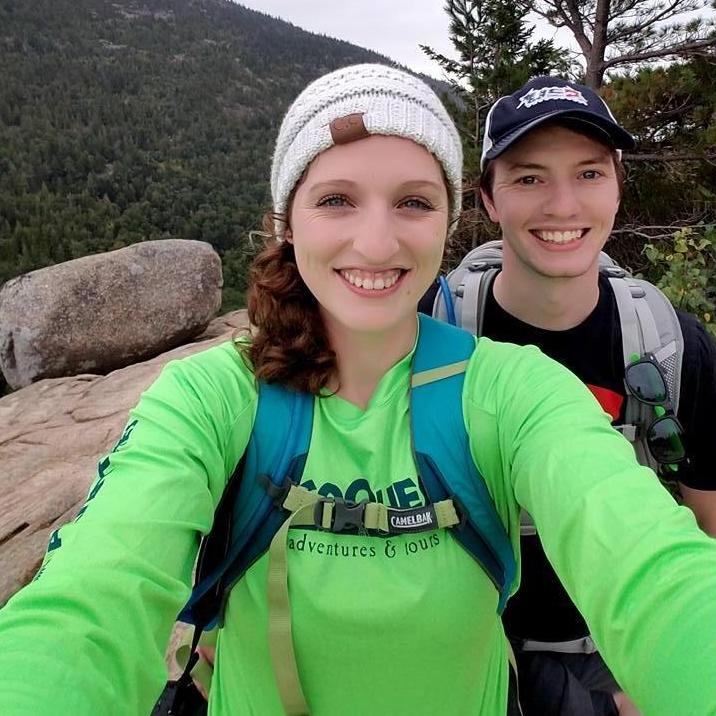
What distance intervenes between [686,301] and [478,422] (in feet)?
8.63

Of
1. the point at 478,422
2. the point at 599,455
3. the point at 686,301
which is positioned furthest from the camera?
the point at 686,301

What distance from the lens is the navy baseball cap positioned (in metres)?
1.28

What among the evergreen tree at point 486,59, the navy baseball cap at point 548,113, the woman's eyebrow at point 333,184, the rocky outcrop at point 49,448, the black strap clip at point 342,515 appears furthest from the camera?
the evergreen tree at point 486,59

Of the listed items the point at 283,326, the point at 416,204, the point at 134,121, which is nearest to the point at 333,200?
the point at 416,204

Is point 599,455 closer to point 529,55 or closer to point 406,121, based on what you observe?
point 406,121

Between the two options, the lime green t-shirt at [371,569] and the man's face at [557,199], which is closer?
the lime green t-shirt at [371,569]

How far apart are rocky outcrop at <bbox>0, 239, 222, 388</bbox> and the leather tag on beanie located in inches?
269

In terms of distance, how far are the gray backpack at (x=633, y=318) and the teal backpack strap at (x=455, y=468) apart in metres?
0.51

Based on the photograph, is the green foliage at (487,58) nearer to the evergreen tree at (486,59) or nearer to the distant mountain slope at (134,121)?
the evergreen tree at (486,59)

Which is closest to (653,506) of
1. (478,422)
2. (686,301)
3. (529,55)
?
(478,422)

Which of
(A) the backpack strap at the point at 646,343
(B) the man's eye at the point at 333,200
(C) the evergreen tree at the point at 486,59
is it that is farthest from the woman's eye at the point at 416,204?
(C) the evergreen tree at the point at 486,59

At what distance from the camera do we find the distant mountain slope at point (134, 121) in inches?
1258

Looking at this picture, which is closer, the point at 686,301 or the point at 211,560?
the point at 211,560

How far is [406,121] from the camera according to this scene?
1.00 meters
